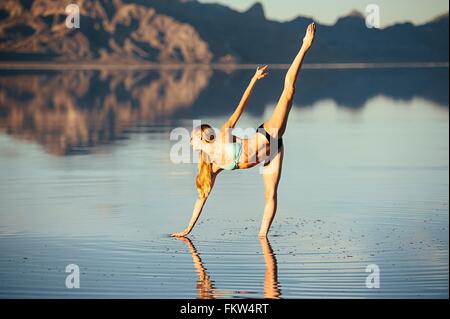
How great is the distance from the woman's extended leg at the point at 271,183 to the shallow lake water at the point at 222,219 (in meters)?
0.25

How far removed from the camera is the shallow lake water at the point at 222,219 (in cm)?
1034

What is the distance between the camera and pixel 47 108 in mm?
39156

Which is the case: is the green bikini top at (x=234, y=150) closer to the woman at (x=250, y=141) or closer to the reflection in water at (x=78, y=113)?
the woman at (x=250, y=141)

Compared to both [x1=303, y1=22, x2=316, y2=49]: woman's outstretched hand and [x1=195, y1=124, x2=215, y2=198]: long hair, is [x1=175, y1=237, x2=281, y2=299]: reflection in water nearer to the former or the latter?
[x1=195, y1=124, x2=215, y2=198]: long hair

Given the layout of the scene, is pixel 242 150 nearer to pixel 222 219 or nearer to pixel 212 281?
pixel 222 219

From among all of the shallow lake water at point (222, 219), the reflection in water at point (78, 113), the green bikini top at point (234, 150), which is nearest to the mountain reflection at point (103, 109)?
the reflection in water at point (78, 113)

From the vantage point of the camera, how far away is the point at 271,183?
1247cm

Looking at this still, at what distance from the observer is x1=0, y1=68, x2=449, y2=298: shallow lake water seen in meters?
10.3

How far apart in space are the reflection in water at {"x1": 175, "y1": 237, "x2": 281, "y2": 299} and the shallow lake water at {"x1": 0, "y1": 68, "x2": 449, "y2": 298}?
0.07ft

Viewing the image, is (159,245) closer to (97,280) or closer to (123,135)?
(97,280)

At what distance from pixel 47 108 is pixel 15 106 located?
1255 millimetres

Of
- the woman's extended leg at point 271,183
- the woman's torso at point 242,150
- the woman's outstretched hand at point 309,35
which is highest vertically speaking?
the woman's outstretched hand at point 309,35

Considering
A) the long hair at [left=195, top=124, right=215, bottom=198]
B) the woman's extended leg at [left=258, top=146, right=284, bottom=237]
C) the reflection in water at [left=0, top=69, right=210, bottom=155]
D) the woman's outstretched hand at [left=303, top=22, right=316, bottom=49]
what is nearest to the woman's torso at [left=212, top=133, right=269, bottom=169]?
the woman's extended leg at [left=258, top=146, right=284, bottom=237]
